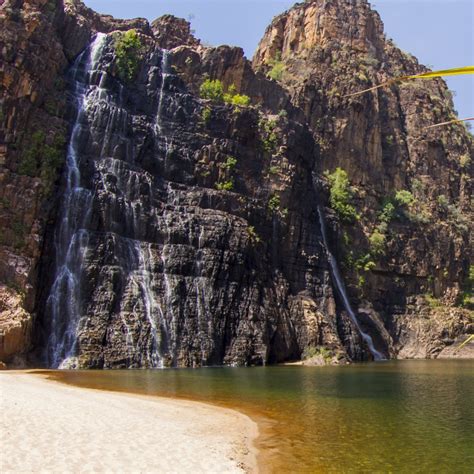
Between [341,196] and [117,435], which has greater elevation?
[341,196]

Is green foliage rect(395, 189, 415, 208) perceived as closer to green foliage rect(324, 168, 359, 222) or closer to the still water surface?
green foliage rect(324, 168, 359, 222)

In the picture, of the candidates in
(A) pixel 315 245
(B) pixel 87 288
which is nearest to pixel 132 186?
(B) pixel 87 288

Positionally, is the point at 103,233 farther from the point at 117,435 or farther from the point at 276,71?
the point at 276,71

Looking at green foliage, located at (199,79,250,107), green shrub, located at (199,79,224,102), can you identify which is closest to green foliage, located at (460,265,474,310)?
green foliage, located at (199,79,250,107)

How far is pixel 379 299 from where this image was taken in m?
67.0

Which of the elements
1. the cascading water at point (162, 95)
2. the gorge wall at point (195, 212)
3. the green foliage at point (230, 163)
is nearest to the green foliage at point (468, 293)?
the gorge wall at point (195, 212)

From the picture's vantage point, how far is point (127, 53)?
173 feet

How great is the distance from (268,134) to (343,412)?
4213cm

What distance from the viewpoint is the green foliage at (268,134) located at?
188 feet

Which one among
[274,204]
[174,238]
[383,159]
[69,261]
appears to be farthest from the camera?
[383,159]

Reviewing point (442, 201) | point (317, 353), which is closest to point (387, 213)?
point (442, 201)

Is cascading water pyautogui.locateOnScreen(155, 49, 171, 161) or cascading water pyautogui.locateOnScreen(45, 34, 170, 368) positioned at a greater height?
cascading water pyautogui.locateOnScreen(155, 49, 171, 161)

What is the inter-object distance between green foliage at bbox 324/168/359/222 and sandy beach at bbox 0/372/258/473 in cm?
4899

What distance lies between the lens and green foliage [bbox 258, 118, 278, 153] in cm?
5716
